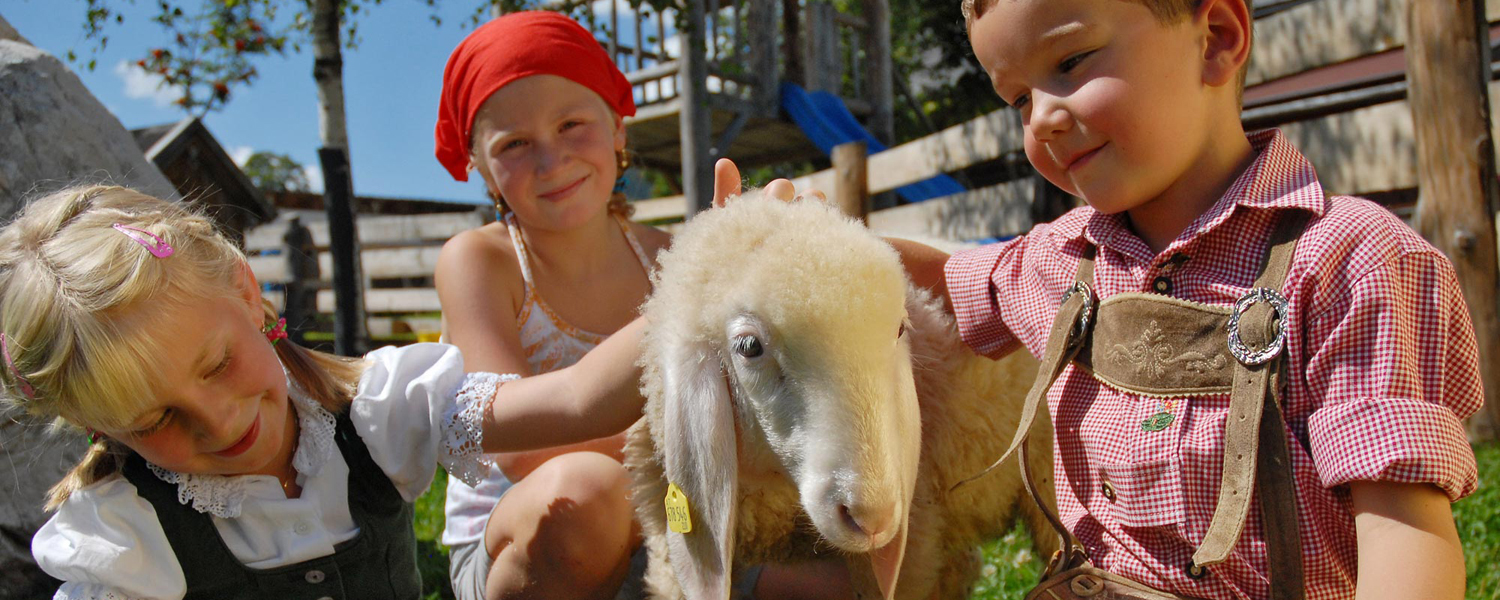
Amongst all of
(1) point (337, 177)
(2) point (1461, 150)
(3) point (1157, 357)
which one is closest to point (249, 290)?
(3) point (1157, 357)

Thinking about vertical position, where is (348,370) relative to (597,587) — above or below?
above

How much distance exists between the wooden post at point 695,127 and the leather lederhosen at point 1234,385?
698cm

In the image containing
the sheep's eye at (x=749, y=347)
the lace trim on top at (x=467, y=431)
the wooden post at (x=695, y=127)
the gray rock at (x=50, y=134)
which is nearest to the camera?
the sheep's eye at (x=749, y=347)

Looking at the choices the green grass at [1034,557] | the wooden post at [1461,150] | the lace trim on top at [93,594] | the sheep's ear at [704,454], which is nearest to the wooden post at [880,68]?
the wooden post at [1461,150]

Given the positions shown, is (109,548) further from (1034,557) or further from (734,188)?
(1034,557)

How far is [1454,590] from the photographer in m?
1.17

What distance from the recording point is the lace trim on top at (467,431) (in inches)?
75.0

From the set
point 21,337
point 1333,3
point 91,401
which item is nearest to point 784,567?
point 91,401

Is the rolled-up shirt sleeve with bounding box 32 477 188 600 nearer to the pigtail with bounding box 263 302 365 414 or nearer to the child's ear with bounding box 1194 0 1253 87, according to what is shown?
the pigtail with bounding box 263 302 365 414

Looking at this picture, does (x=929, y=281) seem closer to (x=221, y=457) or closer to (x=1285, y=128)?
(x=221, y=457)

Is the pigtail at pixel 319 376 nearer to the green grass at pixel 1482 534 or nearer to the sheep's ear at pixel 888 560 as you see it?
the sheep's ear at pixel 888 560

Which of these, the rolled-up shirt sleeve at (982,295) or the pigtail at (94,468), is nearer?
the pigtail at (94,468)

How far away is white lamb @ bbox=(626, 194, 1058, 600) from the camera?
145cm

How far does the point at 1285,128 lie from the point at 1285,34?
30.6 inches
